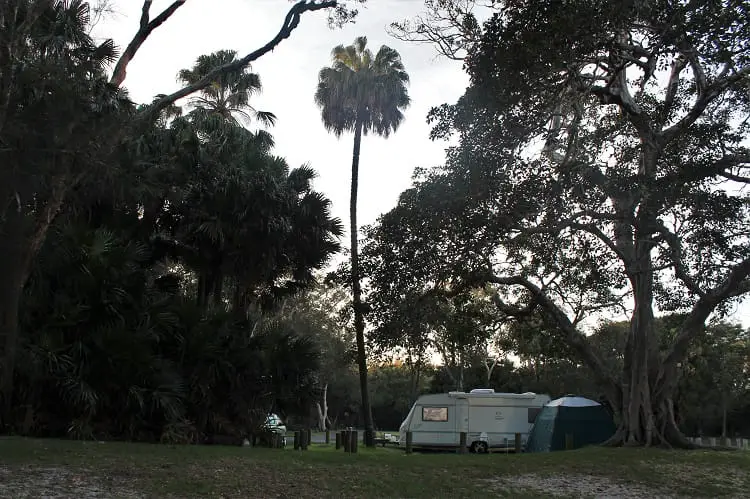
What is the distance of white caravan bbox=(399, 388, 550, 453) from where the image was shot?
80.8ft

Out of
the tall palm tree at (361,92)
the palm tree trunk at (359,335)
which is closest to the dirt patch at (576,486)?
the palm tree trunk at (359,335)

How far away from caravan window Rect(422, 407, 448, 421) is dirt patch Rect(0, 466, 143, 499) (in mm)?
17347

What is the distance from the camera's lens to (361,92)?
25812mm

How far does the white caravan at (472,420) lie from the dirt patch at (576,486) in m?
13.6

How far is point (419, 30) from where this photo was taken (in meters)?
13.4

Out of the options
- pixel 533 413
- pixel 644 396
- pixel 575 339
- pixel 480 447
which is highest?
pixel 575 339

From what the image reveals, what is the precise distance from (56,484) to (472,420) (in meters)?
18.5

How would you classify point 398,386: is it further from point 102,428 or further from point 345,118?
point 102,428

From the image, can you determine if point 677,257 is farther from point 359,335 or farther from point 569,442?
point 359,335

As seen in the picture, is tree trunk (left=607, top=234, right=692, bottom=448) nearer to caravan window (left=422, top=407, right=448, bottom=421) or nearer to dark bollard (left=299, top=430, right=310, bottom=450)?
dark bollard (left=299, top=430, right=310, bottom=450)

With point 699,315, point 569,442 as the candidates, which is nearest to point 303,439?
point 569,442

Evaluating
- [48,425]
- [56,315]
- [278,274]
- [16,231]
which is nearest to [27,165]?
[16,231]

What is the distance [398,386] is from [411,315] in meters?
37.1

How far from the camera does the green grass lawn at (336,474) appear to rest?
845cm
